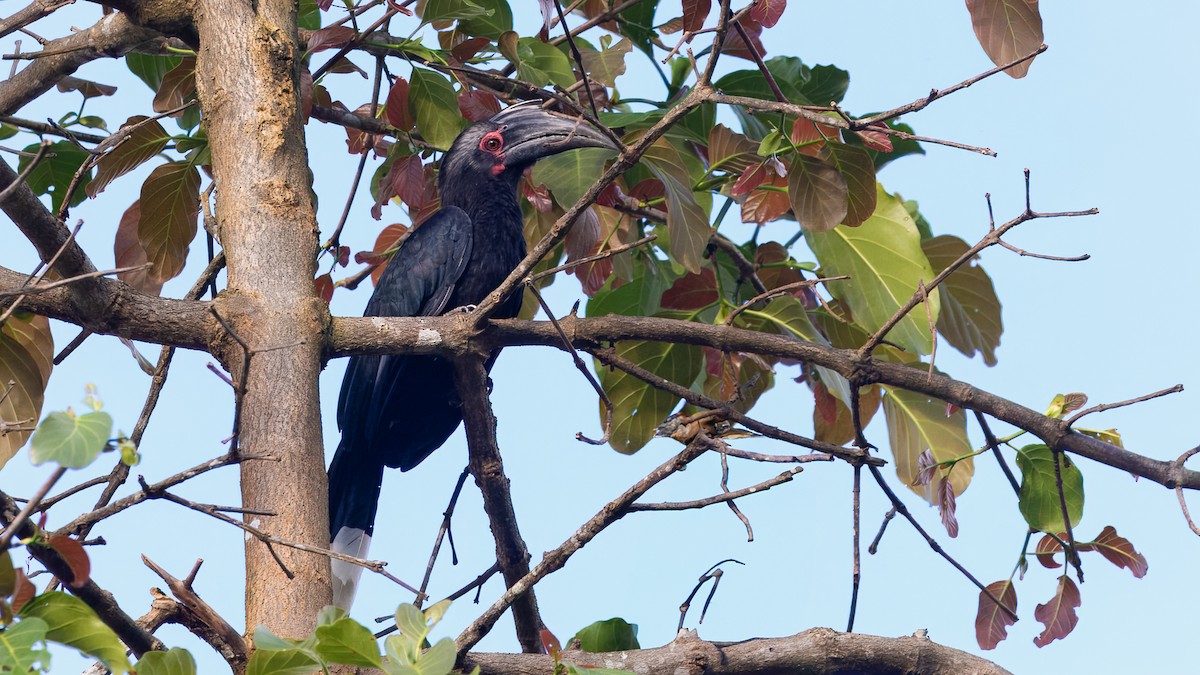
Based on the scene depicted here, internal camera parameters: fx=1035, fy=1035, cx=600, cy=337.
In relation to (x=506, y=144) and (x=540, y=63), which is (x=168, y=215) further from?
(x=506, y=144)

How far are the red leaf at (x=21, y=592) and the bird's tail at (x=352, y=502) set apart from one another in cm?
189

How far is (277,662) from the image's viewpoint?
4.26ft

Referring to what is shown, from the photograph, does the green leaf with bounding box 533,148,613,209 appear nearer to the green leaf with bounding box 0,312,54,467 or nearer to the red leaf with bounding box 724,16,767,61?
the red leaf with bounding box 724,16,767,61

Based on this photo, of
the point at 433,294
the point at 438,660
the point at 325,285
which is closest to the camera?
the point at 438,660

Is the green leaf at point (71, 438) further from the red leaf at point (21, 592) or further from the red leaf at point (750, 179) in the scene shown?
the red leaf at point (750, 179)

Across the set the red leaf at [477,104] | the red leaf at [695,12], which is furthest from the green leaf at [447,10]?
the red leaf at [695,12]

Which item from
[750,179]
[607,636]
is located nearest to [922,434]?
[750,179]

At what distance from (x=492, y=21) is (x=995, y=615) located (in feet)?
6.64

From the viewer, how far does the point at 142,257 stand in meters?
2.82

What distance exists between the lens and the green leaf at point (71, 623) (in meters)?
1.25

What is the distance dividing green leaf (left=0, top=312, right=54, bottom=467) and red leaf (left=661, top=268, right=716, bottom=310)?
1587mm

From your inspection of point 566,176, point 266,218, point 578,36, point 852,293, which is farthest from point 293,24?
point 852,293

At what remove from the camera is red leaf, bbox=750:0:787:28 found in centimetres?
238

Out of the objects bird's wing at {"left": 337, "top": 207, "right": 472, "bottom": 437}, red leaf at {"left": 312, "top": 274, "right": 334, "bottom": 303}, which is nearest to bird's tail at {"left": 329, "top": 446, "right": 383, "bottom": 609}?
bird's wing at {"left": 337, "top": 207, "right": 472, "bottom": 437}
